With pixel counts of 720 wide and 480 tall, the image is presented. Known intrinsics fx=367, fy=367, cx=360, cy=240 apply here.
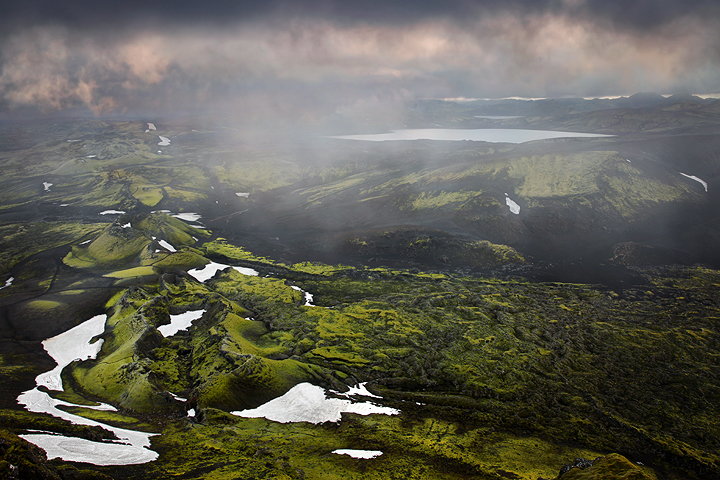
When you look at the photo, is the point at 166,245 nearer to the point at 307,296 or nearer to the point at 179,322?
the point at 179,322

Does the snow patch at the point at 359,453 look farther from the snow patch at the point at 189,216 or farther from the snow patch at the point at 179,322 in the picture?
the snow patch at the point at 189,216

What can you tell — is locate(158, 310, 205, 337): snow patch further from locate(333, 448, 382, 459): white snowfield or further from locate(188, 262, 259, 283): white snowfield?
locate(333, 448, 382, 459): white snowfield

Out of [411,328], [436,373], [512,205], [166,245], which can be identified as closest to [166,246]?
Result: [166,245]

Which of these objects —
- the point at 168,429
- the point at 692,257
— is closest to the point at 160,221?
the point at 168,429

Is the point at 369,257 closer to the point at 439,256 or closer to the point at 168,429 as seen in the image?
the point at 439,256

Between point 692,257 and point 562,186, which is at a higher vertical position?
point 562,186

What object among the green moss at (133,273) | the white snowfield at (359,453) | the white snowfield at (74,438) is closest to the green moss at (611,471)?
the white snowfield at (359,453)
